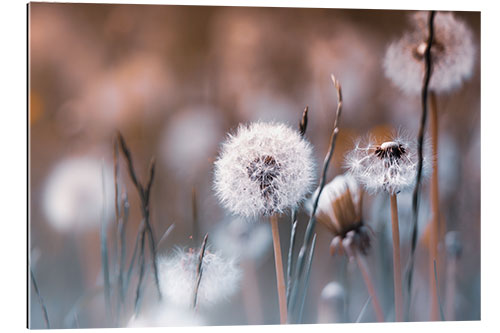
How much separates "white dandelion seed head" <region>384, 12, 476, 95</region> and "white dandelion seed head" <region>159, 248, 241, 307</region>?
110 cm

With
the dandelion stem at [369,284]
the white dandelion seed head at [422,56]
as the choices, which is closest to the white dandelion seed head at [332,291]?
the dandelion stem at [369,284]

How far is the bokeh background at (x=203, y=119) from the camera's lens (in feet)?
8.58

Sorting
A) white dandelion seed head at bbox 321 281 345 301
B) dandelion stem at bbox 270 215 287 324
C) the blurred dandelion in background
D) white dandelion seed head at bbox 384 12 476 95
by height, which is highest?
white dandelion seed head at bbox 384 12 476 95

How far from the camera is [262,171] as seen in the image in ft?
8.56

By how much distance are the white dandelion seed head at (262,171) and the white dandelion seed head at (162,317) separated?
0.48 metres

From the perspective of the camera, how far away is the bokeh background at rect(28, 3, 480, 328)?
262cm

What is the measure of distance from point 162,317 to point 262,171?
2.45 ft

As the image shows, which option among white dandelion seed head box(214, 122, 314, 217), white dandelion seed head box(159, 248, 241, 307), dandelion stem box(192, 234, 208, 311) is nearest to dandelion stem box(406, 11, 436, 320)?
white dandelion seed head box(214, 122, 314, 217)

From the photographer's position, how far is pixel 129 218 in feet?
8.67

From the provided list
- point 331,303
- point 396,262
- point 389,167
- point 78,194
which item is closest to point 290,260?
point 331,303

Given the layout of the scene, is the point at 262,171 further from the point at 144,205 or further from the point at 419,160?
the point at 419,160

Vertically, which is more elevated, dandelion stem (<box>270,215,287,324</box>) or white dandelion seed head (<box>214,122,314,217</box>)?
white dandelion seed head (<box>214,122,314,217</box>)

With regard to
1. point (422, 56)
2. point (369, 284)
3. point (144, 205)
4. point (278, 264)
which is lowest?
point (369, 284)

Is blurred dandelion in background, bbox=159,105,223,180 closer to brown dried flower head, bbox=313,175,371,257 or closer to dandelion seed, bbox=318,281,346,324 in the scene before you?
brown dried flower head, bbox=313,175,371,257
